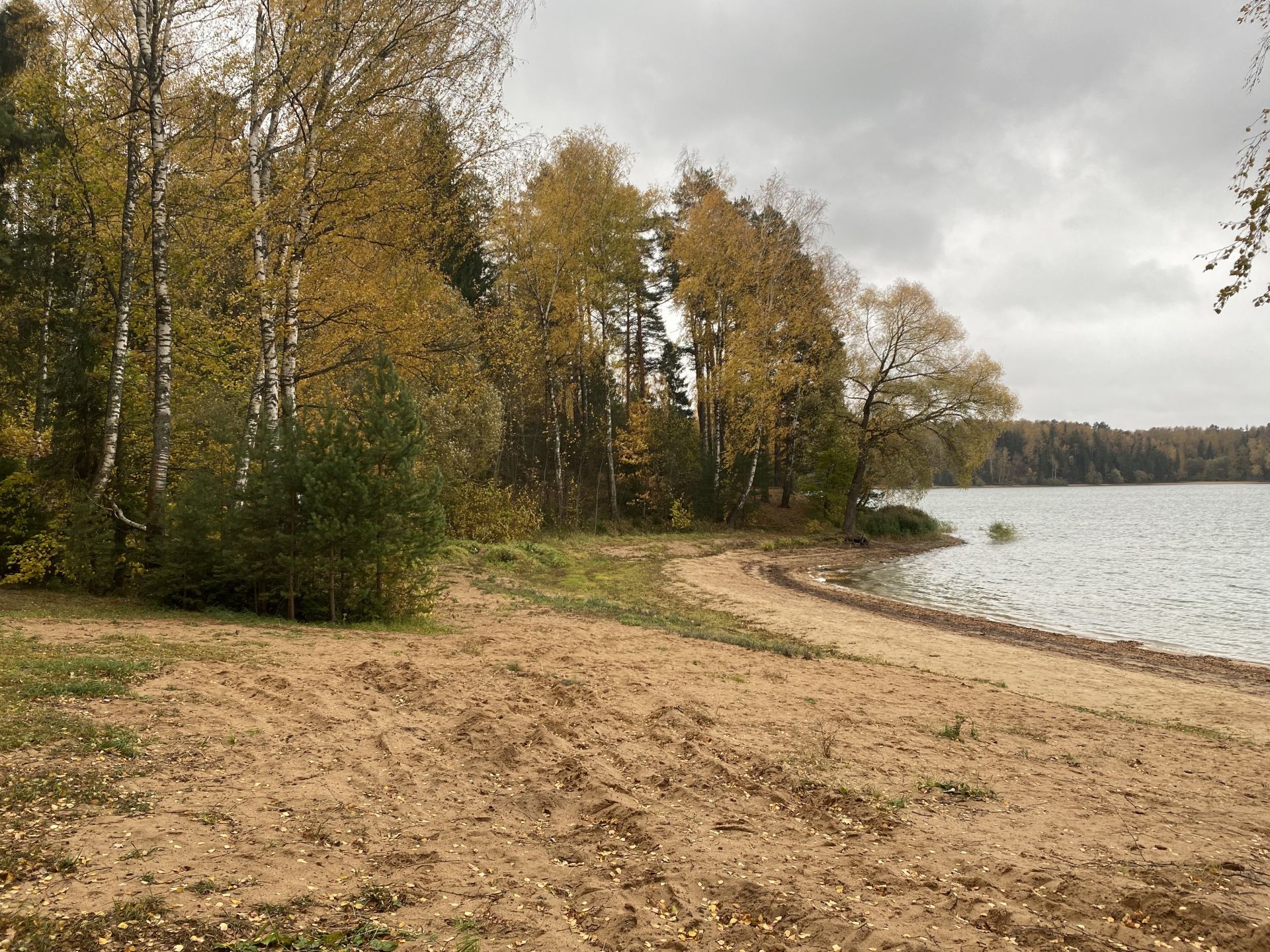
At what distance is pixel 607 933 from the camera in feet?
12.1

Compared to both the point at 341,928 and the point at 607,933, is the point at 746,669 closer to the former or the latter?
the point at 607,933

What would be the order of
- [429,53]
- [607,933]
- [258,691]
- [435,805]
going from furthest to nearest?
[429,53] < [258,691] < [435,805] < [607,933]

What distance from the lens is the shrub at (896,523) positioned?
38844 mm

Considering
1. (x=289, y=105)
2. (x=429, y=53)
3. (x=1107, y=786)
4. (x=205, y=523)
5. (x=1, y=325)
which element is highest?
(x=429, y=53)

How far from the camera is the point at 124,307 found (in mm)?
10523

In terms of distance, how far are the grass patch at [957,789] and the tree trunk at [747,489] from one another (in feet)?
88.6

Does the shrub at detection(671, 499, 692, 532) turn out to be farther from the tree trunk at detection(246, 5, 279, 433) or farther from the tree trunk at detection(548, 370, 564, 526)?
the tree trunk at detection(246, 5, 279, 433)

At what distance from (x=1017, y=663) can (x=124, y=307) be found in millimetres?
15238

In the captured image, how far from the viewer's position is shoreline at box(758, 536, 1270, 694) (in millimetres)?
13508

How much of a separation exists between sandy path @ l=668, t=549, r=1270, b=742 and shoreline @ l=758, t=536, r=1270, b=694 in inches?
5.6

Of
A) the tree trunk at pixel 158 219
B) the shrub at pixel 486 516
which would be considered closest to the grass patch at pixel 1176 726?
the tree trunk at pixel 158 219

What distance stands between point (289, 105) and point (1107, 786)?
44.5ft

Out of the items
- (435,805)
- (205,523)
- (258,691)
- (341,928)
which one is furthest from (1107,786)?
(205,523)

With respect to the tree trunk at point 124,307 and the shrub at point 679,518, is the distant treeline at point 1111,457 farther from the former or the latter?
the tree trunk at point 124,307
